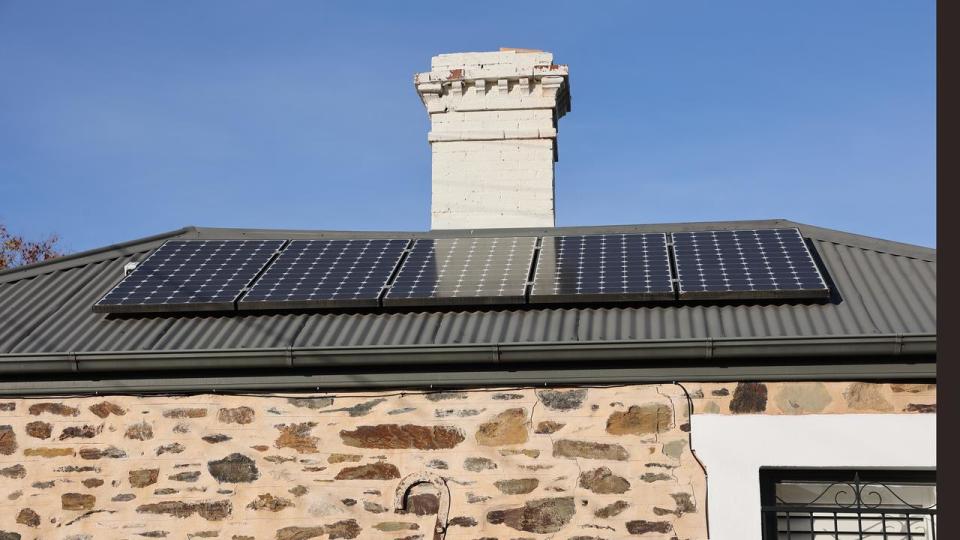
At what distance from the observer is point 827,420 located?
22.9ft

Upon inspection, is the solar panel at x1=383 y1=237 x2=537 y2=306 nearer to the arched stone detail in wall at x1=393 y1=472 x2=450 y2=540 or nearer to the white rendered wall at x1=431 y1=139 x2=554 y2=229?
the arched stone detail in wall at x1=393 y1=472 x2=450 y2=540

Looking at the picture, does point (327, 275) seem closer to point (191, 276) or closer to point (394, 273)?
point (394, 273)

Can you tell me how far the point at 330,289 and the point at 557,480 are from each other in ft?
8.98

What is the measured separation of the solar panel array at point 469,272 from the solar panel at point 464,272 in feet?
0.04

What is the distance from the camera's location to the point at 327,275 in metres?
9.14

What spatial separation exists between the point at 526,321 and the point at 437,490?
5.09ft

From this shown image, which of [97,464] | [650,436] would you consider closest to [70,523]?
[97,464]

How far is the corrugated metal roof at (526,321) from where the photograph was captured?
24.9ft

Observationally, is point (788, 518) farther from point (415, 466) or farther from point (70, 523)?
point (70, 523)

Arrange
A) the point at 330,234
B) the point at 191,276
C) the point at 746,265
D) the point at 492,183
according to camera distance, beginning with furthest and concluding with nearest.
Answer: the point at 492,183 → the point at 330,234 → the point at 191,276 → the point at 746,265

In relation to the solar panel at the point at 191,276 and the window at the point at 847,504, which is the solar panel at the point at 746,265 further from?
the solar panel at the point at 191,276

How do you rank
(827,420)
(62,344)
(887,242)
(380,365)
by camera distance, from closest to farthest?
(827,420), (380,365), (62,344), (887,242)

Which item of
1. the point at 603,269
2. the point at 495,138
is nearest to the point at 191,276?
the point at 603,269

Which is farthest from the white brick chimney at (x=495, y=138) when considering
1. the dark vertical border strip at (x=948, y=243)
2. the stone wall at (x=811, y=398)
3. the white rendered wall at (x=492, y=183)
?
the dark vertical border strip at (x=948, y=243)
